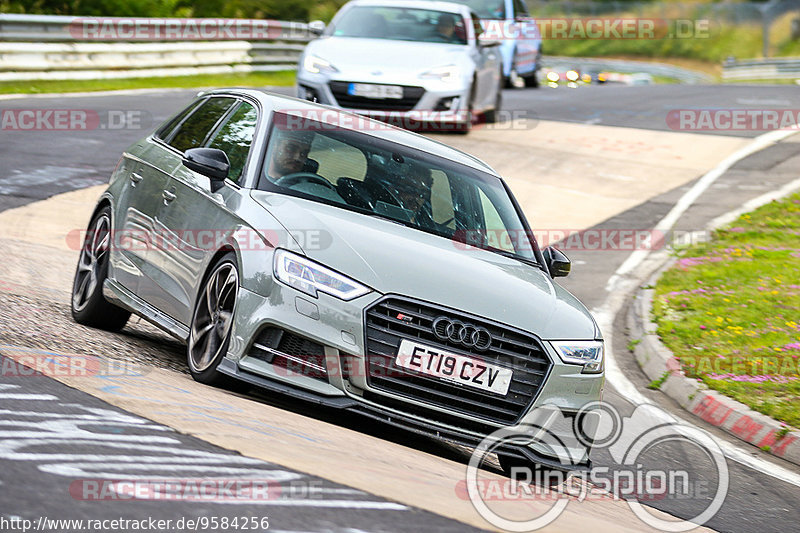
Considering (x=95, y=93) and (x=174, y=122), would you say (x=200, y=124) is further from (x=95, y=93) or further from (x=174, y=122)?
(x=95, y=93)

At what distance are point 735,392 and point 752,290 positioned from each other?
11.0 feet

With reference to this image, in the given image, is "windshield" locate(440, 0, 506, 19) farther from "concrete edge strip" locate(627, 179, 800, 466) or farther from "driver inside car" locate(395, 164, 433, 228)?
"driver inside car" locate(395, 164, 433, 228)

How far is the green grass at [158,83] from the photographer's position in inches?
814

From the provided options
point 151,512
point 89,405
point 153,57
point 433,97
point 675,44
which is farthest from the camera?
point 675,44

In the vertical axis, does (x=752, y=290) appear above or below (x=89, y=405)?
below

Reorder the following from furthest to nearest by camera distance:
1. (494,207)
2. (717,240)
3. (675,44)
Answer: (675,44), (717,240), (494,207)

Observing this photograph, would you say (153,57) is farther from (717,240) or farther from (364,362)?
(364,362)

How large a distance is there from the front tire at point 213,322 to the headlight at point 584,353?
5.26ft

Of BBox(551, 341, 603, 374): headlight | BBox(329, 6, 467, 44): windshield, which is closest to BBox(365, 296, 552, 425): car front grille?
BBox(551, 341, 603, 374): headlight

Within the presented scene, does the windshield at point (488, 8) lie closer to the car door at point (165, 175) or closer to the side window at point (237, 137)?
the car door at point (165, 175)

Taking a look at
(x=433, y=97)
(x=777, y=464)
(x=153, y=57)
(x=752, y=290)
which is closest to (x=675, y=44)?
(x=153, y=57)

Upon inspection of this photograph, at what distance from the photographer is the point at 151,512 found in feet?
12.8

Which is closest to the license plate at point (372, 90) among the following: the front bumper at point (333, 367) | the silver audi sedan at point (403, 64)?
the silver audi sedan at point (403, 64)

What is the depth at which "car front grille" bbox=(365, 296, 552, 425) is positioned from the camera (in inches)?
225
